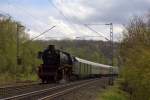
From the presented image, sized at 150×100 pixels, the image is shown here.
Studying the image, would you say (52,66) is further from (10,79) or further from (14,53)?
(14,53)

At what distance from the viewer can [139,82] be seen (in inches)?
1351

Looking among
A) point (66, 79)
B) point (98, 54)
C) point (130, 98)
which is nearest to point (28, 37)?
point (66, 79)

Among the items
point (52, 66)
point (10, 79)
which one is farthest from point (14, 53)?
point (52, 66)

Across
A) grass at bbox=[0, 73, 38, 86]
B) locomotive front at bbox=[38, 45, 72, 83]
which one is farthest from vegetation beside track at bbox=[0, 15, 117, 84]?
locomotive front at bbox=[38, 45, 72, 83]

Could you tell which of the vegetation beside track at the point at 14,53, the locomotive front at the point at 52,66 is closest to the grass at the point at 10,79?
the vegetation beside track at the point at 14,53

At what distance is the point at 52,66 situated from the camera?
160 feet

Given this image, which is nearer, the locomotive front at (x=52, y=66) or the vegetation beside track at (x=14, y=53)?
the locomotive front at (x=52, y=66)

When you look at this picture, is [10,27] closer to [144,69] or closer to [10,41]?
[10,41]

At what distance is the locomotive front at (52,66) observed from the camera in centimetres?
4762

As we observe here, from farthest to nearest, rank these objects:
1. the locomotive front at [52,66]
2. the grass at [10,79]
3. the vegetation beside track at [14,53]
Answer: the vegetation beside track at [14,53], the grass at [10,79], the locomotive front at [52,66]

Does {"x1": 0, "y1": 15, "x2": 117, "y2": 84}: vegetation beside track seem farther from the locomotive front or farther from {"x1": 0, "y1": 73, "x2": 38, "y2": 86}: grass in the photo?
the locomotive front

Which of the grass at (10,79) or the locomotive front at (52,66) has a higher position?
the locomotive front at (52,66)

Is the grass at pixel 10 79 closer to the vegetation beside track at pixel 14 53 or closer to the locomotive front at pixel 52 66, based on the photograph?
the vegetation beside track at pixel 14 53

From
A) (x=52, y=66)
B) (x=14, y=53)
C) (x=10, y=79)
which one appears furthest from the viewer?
(x=14, y=53)
